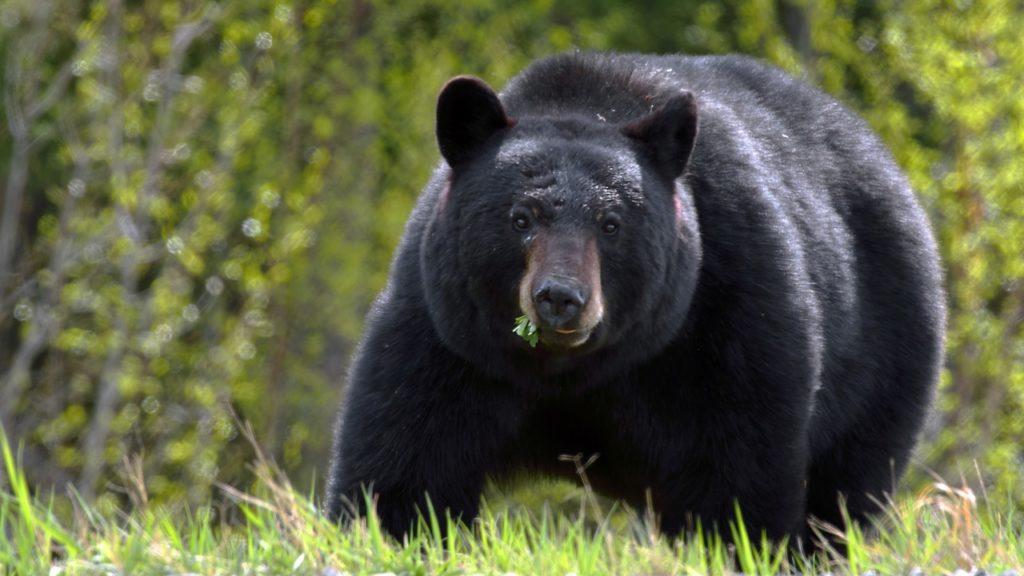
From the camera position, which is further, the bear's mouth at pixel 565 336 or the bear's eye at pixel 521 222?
the bear's eye at pixel 521 222

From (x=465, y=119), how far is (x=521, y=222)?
1.51 feet

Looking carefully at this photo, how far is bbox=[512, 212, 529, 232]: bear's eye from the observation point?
5363mm

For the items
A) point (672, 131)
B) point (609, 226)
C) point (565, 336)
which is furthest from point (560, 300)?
point (672, 131)

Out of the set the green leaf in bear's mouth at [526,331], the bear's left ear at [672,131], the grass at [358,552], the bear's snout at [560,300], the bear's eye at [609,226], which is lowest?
the grass at [358,552]

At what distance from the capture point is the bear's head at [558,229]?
17.5 ft

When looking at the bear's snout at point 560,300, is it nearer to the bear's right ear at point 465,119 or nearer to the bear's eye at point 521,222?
the bear's eye at point 521,222

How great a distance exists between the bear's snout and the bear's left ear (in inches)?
26.1

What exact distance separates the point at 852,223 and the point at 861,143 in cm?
41

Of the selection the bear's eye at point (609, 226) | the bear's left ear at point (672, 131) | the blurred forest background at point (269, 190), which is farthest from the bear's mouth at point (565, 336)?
the blurred forest background at point (269, 190)

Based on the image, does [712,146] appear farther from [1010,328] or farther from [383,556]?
[1010,328]

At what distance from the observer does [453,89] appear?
5.59m

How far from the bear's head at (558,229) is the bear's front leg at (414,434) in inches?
5.7

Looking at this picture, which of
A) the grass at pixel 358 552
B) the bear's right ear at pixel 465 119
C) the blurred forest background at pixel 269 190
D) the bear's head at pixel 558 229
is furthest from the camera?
the blurred forest background at pixel 269 190

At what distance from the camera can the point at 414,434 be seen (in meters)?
5.67
